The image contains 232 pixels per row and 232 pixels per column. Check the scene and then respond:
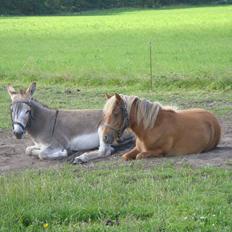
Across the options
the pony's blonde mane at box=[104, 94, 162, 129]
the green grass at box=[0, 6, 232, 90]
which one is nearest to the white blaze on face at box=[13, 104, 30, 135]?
the pony's blonde mane at box=[104, 94, 162, 129]

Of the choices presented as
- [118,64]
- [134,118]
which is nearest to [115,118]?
[134,118]

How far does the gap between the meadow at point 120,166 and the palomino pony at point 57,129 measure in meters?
1.62

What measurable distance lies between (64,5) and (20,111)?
9351 centimetres

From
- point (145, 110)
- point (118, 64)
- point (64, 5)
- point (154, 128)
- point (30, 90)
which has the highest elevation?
point (30, 90)

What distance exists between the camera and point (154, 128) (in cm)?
1102

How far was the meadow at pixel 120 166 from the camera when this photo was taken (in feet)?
23.4

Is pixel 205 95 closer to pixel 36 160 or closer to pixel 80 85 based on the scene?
pixel 80 85

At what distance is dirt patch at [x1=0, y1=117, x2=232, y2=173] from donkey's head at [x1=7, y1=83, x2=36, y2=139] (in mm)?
466

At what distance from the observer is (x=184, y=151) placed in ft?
36.5

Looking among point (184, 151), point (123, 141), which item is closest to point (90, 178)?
point (184, 151)

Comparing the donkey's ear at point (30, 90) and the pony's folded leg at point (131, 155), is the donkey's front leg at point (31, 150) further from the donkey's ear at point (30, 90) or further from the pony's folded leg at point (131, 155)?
the pony's folded leg at point (131, 155)

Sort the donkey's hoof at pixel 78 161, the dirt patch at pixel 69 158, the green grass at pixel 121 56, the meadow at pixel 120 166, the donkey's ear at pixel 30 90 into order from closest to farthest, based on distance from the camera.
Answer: the meadow at pixel 120 166
the dirt patch at pixel 69 158
the donkey's hoof at pixel 78 161
the donkey's ear at pixel 30 90
the green grass at pixel 121 56

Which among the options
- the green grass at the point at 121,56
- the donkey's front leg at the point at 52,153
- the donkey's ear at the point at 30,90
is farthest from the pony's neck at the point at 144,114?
the green grass at the point at 121,56

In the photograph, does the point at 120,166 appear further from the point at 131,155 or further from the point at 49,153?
the point at 49,153
